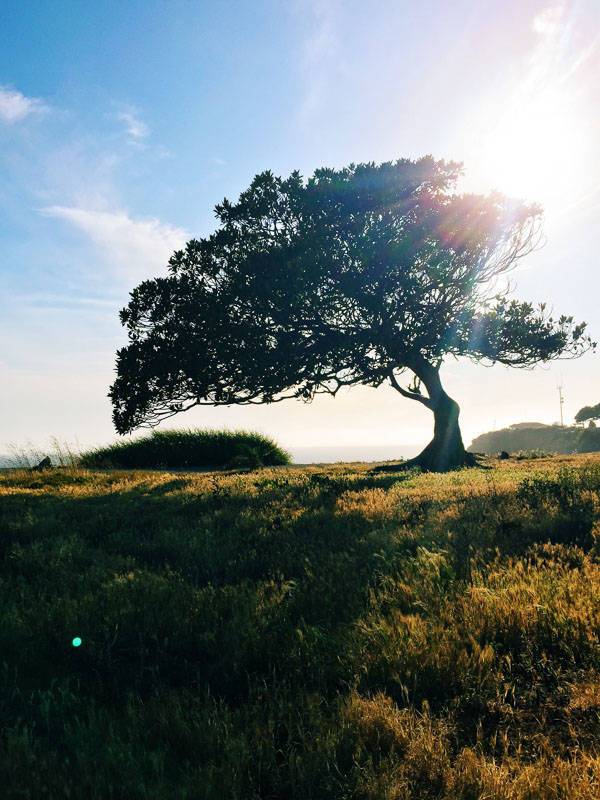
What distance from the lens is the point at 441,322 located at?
79.7ft

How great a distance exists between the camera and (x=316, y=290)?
2339 centimetres

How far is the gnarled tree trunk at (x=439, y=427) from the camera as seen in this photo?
26609mm

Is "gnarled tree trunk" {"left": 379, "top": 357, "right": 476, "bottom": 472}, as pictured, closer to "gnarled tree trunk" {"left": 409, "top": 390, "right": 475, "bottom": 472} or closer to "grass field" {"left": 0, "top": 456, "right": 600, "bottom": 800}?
"gnarled tree trunk" {"left": 409, "top": 390, "right": 475, "bottom": 472}

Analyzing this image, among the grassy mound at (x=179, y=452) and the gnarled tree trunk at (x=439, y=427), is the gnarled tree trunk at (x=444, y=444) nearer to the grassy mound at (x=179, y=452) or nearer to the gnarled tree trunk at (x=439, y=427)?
the gnarled tree trunk at (x=439, y=427)

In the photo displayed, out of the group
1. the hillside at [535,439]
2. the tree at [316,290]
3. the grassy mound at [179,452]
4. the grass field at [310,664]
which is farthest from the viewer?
the hillside at [535,439]

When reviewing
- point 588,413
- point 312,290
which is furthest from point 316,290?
point 588,413

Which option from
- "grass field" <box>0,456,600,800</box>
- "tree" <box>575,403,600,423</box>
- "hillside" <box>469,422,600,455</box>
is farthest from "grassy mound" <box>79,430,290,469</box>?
"tree" <box>575,403,600,423</box>

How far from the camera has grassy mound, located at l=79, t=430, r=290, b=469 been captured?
28625 millimetres

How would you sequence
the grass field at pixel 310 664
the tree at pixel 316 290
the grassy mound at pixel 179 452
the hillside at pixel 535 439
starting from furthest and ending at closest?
1. the hillside at pixel 535 439
2. the grassy mound at pixel 179 452
3. the tree at pixel 316 290
4. the grass field at pixel 310 664

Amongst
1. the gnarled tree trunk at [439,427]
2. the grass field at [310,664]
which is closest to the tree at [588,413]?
the gnarled tree trunk at [439,427]

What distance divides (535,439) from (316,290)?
10043 centimetres

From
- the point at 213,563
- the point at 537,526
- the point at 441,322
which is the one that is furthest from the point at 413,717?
the point at 441,322

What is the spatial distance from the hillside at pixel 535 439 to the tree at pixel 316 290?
7067 centimetres

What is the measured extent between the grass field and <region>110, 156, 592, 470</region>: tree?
15.8 meters
